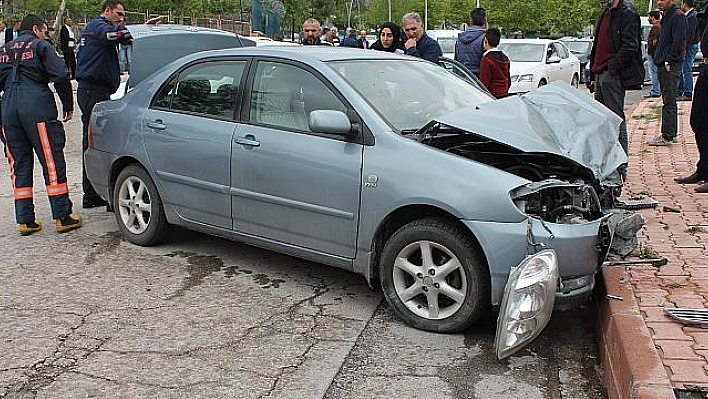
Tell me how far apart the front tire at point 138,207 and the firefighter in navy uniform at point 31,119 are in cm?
69

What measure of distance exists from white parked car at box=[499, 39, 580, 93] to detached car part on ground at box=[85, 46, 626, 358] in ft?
35.0

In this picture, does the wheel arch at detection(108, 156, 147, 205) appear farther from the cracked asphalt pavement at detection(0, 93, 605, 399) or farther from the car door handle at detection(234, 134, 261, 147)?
the car door handle at detection(234, 134, 261, 147)

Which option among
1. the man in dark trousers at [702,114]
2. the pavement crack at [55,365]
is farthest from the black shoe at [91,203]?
the man in dark trousers at [702,114]

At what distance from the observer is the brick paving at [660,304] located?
134 inches

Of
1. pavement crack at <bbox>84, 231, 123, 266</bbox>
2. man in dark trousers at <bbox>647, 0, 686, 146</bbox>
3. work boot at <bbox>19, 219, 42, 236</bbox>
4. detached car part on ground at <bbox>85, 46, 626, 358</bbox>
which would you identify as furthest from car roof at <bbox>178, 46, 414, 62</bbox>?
A: man in dark trousers at <bbox>647, 0, 686, 146</bbox>

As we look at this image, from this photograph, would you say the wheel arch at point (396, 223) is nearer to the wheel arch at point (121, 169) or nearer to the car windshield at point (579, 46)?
the wheel arch at point (121, 169)

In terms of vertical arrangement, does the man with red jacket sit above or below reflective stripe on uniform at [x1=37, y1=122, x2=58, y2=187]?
above

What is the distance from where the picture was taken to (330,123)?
4707 millimetres

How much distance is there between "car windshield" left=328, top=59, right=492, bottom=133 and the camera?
196 inches

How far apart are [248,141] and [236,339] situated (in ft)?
4.76

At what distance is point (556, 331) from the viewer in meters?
4.61

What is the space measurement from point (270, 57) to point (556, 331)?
2.62 m

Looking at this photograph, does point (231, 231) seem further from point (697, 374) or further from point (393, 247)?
point (697, 374)

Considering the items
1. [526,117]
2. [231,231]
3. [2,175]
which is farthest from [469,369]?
[2,175]
